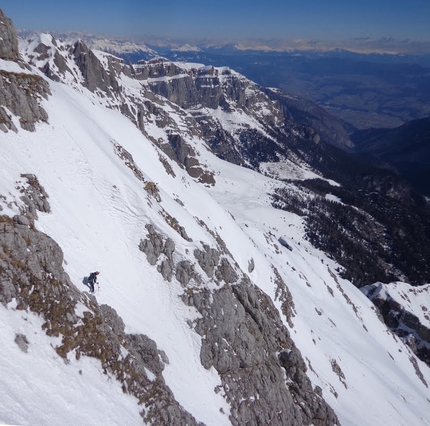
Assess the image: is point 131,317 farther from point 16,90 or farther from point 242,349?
point 16,90

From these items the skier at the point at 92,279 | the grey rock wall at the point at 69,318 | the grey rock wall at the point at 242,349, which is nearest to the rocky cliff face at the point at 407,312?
the grey rock wall at the point at 242,349

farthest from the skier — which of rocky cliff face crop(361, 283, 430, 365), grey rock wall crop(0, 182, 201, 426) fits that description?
rocky cliff face crop(361, 283, 430, 365)

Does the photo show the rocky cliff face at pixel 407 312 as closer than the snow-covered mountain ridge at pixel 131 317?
No

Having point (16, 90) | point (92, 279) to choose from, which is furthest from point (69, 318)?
point (16, 90)

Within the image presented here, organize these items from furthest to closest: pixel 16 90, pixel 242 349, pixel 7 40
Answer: pixel 7 40, pixel 242 349, pixel 16 90

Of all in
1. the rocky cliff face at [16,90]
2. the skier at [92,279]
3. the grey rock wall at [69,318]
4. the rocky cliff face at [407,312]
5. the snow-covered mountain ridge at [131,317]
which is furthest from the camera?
the rocky cliff face at [407,312]

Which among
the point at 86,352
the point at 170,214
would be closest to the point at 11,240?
the point at 86,352

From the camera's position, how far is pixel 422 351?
326 ft

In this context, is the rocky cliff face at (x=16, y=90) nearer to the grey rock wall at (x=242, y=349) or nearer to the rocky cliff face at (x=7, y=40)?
the rocky cliff face at (x=7, y=40)

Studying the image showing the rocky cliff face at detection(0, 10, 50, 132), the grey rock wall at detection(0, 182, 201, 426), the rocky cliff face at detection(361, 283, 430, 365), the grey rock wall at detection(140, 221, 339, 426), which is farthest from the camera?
the rocky cliff face at detection(361, 283, 430, 365)

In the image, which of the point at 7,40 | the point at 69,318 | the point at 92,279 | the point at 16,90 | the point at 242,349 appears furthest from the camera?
the point at 7,40

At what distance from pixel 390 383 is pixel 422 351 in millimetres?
49229

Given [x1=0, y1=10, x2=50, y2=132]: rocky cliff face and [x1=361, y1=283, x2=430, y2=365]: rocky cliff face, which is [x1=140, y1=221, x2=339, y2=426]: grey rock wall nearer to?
[x1=0, y1=10, x2=50, y2=132]: rocky cliff face

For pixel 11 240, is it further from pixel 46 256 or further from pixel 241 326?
pixel 241 326
